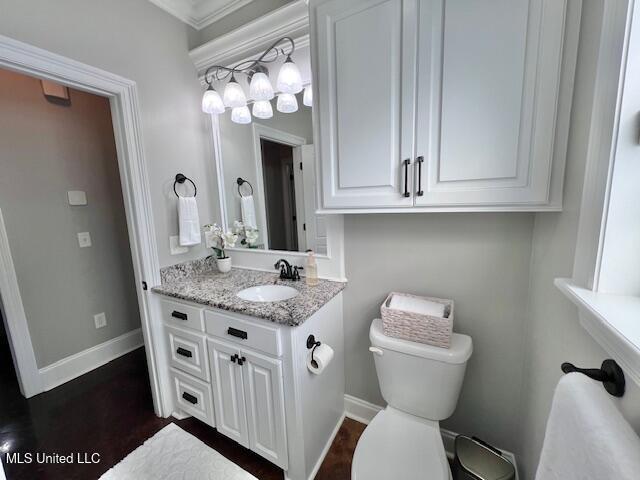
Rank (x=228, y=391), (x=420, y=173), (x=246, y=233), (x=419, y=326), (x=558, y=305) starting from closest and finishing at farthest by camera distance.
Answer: (x=558, y=305), (x=420, y=173), (x=419, y=326), (x=228, y=391), (x=246, y=233)

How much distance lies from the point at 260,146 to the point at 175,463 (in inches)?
73.4

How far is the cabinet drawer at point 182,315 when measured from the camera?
4.52 feet

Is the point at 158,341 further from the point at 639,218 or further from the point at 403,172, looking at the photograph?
the point at 639,218

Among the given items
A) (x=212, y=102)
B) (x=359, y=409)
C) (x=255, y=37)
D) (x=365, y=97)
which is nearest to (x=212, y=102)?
(x=212, y=102)

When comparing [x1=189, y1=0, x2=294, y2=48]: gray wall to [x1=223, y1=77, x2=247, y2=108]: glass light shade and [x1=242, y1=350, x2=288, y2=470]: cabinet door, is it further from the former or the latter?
[x1=242, y1=350, x2=288, y2=470]: cabinet door

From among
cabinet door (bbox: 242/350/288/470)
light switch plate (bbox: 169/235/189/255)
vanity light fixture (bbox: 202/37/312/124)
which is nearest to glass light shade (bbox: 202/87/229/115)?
vanity light fixture (bbox: 202/37/312/124)

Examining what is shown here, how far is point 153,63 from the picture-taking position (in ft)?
5.10

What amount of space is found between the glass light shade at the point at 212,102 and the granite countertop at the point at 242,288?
106cm

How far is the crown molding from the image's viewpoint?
53.1 inches

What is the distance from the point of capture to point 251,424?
1300 millimetres

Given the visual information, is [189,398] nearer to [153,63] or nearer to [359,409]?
[359,409]

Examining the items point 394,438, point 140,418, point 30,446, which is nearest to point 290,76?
point 394,438

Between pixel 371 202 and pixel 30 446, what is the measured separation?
91.1 inches

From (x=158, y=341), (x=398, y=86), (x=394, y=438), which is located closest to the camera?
(x=398, y=86)
